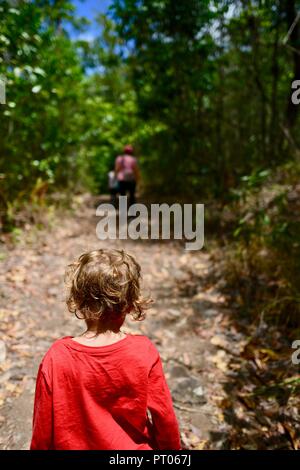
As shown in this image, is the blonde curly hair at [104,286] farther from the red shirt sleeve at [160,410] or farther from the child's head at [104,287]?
the red shirt sleeve at [160,410]

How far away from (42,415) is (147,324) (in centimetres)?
274

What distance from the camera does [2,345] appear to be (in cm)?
322

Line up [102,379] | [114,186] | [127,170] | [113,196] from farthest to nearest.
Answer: [113,196] → [114,186] → [127,170] → [102,379]

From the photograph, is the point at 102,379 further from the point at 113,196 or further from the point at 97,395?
the point at 113,196

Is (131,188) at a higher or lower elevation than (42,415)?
higher

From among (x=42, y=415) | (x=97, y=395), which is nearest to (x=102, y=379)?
(x=97, y=395)

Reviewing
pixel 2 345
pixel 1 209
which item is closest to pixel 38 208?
pixel 1 209

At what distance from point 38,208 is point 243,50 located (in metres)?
5.31

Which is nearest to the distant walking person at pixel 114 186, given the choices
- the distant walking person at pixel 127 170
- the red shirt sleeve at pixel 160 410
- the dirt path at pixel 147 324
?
the distant walking person at pixel 127 170

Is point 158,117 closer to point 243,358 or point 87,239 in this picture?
point 87,239

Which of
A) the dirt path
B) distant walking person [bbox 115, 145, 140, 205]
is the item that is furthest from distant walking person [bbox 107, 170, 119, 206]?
the dirt path

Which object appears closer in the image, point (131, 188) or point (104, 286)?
point (104, 286)

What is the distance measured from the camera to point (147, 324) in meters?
4.00

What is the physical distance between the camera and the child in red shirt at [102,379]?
1.29 m
